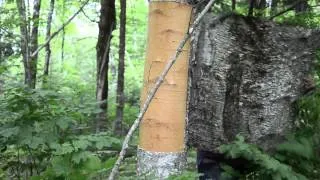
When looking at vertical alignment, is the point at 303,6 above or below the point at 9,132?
above

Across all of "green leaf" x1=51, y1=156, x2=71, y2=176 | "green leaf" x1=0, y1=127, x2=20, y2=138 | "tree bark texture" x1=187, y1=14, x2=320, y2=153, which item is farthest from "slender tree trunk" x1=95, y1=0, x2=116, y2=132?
"green leaf" x1=51, y1=156, x2=71, y2=176

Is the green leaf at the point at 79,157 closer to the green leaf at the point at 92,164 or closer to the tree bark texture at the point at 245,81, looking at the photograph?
the green leaf at the point at 92,164

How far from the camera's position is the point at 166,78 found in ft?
8.95

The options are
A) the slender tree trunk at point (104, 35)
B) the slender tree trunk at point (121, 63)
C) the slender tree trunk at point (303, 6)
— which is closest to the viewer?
the slender tree trunk at point (303, 6)

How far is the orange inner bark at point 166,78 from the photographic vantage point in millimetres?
2709

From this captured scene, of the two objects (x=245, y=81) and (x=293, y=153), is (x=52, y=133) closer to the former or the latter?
(x=245, y=81)

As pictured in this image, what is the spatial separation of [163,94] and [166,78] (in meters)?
0.10

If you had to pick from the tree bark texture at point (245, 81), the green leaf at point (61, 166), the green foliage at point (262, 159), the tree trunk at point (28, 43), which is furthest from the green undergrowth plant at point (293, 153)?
the tree trunk at point (28, 43)

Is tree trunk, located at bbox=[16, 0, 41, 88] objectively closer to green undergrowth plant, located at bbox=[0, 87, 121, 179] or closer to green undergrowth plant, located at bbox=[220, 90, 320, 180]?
green undergrowth plant, located at bbox=[0, 87, 121, 179]

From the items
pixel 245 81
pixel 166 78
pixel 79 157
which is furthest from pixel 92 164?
pixel 245 81

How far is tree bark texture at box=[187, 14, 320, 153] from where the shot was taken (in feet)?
10.8

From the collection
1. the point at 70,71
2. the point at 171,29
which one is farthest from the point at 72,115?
the point at 70,71

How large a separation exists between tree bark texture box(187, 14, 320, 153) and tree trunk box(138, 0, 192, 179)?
49cm

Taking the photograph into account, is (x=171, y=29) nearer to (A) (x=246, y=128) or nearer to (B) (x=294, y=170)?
(A) (x=246, y=128)
